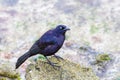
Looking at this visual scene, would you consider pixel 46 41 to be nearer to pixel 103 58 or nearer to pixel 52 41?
pixel 52 41

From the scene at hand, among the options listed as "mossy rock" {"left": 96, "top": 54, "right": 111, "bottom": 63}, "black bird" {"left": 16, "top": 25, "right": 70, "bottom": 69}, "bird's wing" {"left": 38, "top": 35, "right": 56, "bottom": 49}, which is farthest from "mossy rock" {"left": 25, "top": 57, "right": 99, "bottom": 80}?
"mossy rock" {"left": 96, "top": 54, "right": 111, "bottom": 63}

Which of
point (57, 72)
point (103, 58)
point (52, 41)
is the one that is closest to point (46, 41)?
point (52, 41)

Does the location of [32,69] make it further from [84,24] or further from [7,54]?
[84,24]

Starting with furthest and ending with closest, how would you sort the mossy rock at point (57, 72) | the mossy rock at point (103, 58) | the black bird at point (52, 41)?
the mossy rock at point (103, 58)
the black bird at point (52, 41)
the mossy rock at point (57, 72)

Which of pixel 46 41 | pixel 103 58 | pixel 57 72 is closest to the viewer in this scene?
pixel 57 72

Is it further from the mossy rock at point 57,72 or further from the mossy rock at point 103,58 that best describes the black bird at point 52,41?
the mossy rock at point 103,58

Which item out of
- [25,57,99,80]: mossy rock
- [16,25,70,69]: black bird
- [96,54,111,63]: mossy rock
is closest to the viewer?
[25,57,99,80]: mossy rock

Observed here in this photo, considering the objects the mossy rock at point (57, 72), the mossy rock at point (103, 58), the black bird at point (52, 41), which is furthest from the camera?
the mossy rock at point (103, 58)

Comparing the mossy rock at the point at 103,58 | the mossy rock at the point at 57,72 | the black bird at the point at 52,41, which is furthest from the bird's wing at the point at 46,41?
the mossy rock at the point at 103,58

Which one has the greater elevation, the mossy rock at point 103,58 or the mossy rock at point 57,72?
the mossy rock at point 57,72

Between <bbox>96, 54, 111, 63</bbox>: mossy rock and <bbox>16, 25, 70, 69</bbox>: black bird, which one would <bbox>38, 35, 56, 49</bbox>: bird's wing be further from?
<bbox>96, 54, 111, 63</bbox>: mossy rock
